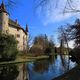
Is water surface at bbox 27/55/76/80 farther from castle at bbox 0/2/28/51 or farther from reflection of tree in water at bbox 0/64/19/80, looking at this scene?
castle at bbox 0/2/28/51

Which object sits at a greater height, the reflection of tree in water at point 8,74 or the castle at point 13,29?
the castle at point 13,29

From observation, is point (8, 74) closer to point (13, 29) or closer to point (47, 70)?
point (47, 70)

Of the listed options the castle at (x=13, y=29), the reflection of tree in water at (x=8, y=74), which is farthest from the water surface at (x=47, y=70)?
the castle at (x=13, y=29)

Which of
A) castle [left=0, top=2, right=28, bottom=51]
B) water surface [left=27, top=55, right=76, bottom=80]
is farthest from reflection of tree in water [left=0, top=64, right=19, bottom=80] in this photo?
castle [left=0, top=2, right=28, bottom=51]

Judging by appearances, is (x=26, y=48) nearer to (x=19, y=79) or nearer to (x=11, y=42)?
(x=11, y=42)

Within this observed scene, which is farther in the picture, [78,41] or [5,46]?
[5,46]

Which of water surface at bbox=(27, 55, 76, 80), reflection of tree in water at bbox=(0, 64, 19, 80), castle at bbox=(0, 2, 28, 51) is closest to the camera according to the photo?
reflection of tree in water at bbox=(0, 64, 19, 80)

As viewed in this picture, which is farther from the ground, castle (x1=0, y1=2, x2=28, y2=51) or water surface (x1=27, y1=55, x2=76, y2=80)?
castle (x1=0, y1=2, x2=28, y2=51)

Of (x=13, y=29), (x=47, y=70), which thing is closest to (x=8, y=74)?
(x=47, y=70)

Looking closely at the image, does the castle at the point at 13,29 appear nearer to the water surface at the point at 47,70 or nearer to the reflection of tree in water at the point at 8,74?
the water surface at the point at 47,70

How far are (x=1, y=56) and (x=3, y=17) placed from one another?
2922cm

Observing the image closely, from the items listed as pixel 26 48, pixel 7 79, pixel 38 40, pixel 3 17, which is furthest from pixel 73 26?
pixel 38 40

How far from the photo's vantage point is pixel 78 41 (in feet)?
107

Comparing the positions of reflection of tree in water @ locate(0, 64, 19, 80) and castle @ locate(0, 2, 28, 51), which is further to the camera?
castle @ locate(0, 2, 28, 51)
